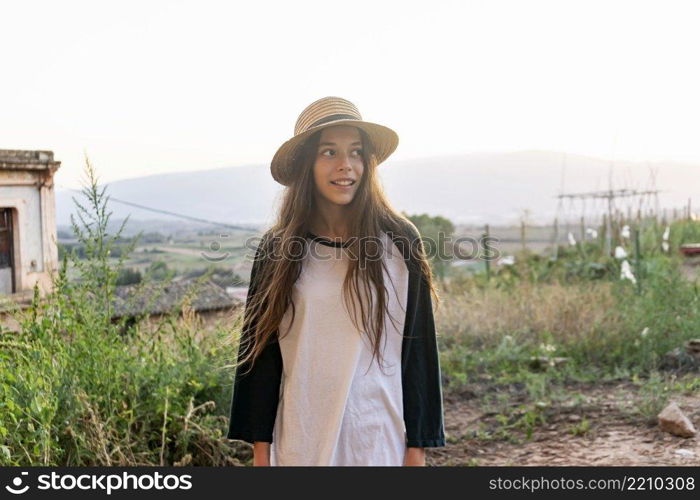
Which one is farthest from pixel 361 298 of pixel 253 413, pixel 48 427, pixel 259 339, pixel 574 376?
pixel 574 376

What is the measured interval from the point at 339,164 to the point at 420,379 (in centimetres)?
67

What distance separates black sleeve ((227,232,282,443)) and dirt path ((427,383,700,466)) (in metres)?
2.03

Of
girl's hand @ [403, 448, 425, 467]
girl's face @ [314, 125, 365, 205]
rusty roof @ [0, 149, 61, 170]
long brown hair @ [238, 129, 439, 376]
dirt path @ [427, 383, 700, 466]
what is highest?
rusty roof @ [0, 149, 61, 170]

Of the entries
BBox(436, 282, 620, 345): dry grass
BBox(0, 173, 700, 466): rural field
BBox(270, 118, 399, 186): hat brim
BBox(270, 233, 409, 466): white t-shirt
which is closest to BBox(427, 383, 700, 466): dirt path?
BBox(0, 173, 700, 466): rural field

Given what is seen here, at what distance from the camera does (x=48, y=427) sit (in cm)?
288

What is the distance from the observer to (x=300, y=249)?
2264 millimetres

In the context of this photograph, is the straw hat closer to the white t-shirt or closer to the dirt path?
the white t-shirt

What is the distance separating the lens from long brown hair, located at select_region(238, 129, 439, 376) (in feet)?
7.10

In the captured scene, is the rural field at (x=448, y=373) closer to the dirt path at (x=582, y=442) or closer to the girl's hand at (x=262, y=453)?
the dirt path at (x=582, y=442)

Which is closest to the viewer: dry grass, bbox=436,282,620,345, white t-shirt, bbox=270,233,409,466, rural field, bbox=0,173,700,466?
white t-shirt, bbox=270,233,409,466

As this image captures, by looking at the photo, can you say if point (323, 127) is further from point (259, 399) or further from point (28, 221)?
point (28, 221)

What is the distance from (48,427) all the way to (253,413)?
114cm

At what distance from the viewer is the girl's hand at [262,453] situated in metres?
2.21

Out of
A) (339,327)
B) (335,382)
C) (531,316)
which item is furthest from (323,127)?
(531,316)
